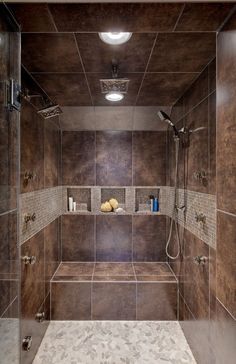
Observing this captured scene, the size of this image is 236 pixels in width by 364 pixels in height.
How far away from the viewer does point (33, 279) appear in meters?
1.99

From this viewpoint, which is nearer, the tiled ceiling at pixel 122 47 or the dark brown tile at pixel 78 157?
the tiled ceiling at pixel 122 47

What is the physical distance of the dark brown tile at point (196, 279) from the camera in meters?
1.79

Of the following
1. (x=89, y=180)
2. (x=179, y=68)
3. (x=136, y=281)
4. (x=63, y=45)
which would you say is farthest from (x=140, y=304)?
(x=63, y=45)

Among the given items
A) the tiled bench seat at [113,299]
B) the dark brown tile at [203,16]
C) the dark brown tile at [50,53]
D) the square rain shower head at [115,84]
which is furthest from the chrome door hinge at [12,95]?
the tiled bench seat at [113,299]

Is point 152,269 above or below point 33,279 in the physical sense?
below

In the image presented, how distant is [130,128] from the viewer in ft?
10.3

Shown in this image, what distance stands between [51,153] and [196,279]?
189cm

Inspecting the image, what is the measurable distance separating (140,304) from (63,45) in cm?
249

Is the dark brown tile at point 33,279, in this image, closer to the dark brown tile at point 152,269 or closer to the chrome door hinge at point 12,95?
the chrome door hinge at point 12,95

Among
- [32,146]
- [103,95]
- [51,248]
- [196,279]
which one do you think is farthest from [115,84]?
[51,248]

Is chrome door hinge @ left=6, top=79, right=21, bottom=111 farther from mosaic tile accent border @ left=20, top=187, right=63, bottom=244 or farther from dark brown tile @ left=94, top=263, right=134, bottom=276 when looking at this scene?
dark brown tile @ left=94, top=263, right=134, bottom=276

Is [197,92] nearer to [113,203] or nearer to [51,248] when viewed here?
[113,203]

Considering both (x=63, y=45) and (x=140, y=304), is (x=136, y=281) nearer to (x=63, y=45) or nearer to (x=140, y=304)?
(x=140, y=304)

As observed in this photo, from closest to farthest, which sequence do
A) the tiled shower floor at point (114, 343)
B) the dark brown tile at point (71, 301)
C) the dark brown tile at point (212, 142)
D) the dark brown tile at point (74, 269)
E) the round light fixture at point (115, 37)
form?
1. the round light fixture at point (115, 37)
2. the dark brown tile at point (212, 142)
3. the tiled shower floor at point (114, 343)
4. the dark brown tile at point (71, 301)
5. the dark brown tile at point (74, 269)
